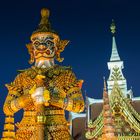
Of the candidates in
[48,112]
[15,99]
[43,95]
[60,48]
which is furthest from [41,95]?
→ [60,48]

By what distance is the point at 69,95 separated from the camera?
557 cm

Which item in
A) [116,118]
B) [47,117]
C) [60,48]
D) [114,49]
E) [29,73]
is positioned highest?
[114,49]

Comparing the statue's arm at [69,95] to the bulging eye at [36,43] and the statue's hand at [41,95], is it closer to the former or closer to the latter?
the statue's hand at [41,95]

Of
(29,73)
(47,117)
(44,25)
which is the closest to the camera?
(47,117)

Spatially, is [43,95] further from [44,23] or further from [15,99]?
[44,23]

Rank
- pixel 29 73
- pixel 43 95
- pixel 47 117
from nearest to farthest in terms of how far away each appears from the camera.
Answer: pixel 43 95 < pixel 47 117 < pixel 29 73

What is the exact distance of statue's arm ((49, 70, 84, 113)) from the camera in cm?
539

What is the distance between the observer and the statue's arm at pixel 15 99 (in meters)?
5.55

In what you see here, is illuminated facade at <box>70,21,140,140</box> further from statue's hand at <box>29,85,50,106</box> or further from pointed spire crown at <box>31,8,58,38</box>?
statue's hand at <box>29,85,50,106</box>

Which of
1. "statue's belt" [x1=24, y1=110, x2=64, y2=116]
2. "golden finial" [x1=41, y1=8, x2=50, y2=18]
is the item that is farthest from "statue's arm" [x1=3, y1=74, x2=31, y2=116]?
"golden finial" [x1=41, y1=8, x2=50, y2=18]

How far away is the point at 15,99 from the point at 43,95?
1.94ft

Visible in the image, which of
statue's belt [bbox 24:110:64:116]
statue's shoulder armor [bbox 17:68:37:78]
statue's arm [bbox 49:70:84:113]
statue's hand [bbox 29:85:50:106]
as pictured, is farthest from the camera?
statue's shoulder armor [bbox 17:68:37:78]

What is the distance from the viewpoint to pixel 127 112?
11.0 m

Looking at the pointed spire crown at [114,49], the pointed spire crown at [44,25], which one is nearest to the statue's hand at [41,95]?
the pointed spire crown at [44,25]
